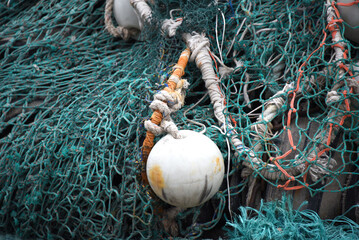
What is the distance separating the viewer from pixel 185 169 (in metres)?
1.47

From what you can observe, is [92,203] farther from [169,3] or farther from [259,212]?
[169,3]

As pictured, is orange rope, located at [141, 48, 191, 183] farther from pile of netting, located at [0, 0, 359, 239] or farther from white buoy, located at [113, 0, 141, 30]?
white buoy, located at [113, 0, 141, 30]

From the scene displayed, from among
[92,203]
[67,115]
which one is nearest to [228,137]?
[92,203]

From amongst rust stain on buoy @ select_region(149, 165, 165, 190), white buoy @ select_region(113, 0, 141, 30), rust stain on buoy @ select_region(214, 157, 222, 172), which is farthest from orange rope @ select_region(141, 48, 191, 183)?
white buoy @ select_region(113, 0, 141, 30)

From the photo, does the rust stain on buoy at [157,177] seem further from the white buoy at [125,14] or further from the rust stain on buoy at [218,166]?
the white buoy at [125,14]

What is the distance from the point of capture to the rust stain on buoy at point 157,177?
1.50 metres

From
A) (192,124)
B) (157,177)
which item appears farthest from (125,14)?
(157,177)

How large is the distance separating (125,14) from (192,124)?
0.97m

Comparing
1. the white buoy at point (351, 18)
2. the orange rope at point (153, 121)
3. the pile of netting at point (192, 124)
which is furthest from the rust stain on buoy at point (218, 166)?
the white buoy at point (351, 18)

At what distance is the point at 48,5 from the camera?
110 inches

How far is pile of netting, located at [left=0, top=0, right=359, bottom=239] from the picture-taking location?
5.27 feet

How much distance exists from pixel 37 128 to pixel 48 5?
1.16 meters

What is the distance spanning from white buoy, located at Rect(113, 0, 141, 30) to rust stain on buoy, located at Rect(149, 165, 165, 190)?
3.71ft

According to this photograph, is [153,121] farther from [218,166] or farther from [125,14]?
[125,14]
